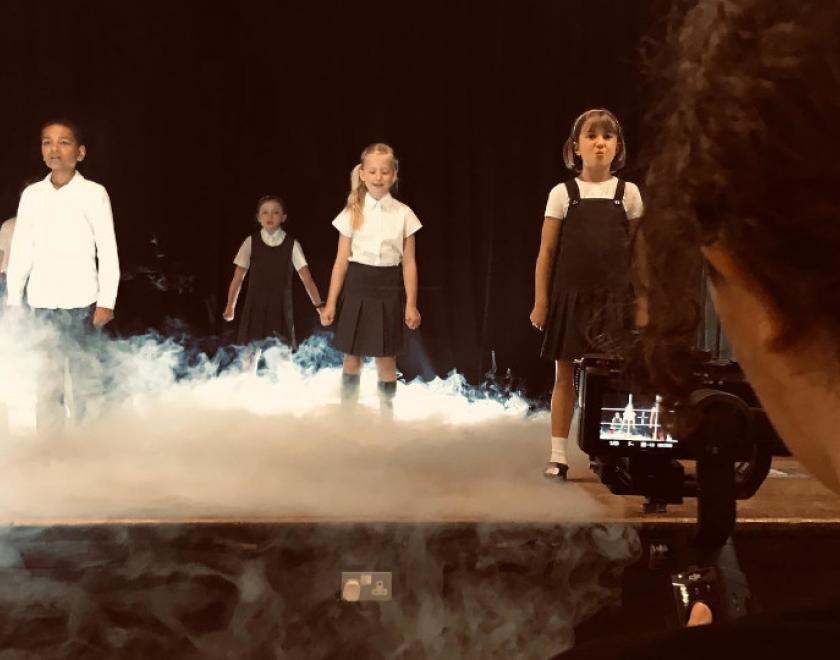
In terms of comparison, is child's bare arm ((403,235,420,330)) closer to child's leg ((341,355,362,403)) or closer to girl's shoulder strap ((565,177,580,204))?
child's leg ((341,355,362,403))

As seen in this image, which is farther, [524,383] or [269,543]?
[524,383]

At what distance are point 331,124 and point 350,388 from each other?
105 cm

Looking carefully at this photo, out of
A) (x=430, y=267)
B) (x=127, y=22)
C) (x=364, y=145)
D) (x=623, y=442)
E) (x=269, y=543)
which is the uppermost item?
(x=127, y=22)

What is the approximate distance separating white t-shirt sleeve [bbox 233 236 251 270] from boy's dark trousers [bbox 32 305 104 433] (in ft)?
2.08

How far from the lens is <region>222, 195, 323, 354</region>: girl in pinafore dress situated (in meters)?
3.61

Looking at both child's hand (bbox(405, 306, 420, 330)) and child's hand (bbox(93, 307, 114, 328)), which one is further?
child's hand (bbox(405, 306, 420, 330))

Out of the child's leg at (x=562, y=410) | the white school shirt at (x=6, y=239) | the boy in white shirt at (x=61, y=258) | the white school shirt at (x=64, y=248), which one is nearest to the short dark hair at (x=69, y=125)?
the boy in white shirt at (x=61, y=258)

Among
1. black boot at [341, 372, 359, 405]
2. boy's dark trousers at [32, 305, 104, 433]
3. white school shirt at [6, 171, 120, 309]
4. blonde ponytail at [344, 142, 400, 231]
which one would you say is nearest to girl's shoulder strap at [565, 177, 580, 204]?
blonde ponytail at [344, 142, 400, 231]

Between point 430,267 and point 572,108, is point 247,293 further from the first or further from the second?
point 572,108

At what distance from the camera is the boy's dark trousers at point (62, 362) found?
10.1ft

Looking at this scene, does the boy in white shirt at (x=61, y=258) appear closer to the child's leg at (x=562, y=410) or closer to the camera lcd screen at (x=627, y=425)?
the child's leg at (x=562, y=410)

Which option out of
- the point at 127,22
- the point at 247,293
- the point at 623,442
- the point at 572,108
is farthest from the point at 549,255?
the point at 127,22

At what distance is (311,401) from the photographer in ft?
11.7

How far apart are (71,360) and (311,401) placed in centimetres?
90
